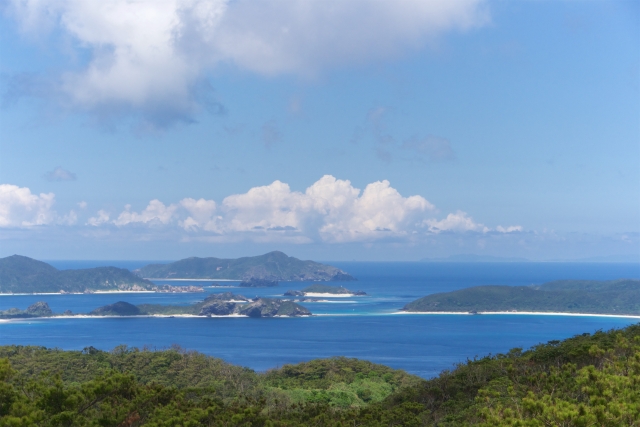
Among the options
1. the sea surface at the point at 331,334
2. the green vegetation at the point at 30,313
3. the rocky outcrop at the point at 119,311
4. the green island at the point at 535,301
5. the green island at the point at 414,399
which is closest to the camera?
the green island at the point at 414,399

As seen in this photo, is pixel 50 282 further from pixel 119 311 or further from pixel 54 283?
pixel 119 311

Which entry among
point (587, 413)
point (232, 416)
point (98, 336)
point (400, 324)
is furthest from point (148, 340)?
point (587, 413)

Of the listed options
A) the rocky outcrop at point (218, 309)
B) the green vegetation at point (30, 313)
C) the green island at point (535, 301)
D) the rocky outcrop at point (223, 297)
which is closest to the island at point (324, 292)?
the rocky outcrop at point (223, 297)

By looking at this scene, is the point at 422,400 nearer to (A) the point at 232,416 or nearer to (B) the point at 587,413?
(A) the point at 232,416

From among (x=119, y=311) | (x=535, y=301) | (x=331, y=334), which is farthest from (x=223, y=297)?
(x=535, y=301)

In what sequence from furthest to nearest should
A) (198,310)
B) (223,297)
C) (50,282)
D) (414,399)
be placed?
1. (50,282)
2. (223,297)
3. (198,310)
4. (414,399)

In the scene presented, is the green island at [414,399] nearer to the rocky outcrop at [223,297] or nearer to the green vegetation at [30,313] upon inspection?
the rocky outcrop at [223,297]
